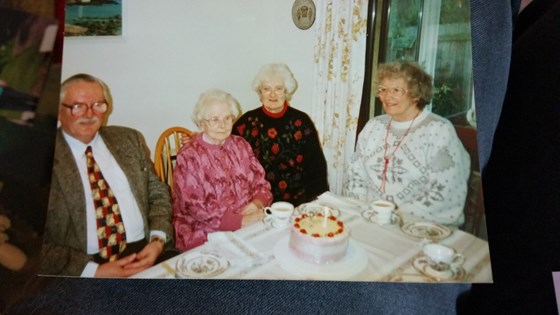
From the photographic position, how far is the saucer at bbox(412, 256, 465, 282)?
640 mm

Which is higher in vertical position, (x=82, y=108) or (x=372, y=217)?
(x=82, y=108)

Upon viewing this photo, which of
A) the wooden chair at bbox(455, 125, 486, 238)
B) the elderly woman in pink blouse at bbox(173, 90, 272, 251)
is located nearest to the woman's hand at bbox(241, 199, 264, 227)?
the elderly woman in pink blouse at bbox(173, 90, 272, 251)

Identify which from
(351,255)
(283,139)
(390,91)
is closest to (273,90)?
(283,139)

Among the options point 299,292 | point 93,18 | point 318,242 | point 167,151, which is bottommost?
point 299,292

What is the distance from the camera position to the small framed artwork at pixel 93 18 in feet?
2.22

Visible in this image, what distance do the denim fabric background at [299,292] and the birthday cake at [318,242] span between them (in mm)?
73

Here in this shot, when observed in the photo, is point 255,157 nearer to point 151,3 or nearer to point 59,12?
point 151,3

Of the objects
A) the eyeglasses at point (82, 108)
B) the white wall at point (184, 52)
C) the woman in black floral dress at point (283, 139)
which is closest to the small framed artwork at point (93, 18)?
the white wall at point (184, 52)

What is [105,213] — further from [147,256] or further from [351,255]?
[351,255]

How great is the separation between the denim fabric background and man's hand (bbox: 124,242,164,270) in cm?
6

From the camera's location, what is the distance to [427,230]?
684 mm

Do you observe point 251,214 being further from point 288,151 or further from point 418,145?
point 418,145

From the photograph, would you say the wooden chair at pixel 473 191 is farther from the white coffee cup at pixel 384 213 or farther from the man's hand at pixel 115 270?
the man's hand at pixel 115 270

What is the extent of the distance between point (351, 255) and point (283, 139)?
0.73 feet
